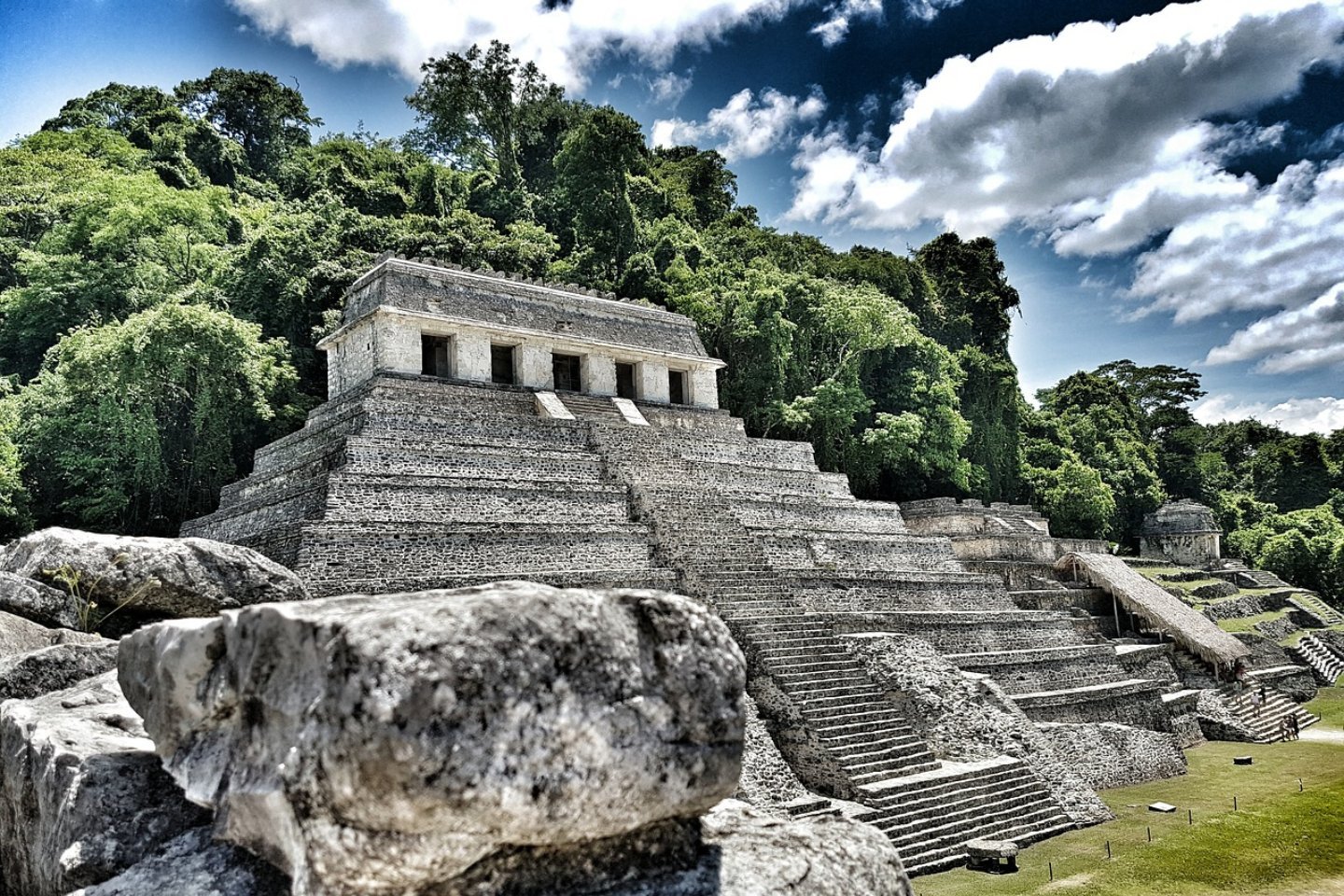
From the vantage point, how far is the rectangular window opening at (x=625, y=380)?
81.4 ft

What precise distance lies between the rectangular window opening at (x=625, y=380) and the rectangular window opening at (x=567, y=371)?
121 cm

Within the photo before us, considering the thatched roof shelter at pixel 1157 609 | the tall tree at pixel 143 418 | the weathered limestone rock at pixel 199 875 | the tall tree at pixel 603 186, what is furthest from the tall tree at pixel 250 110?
the weathered limestone rock at pixel 199 875

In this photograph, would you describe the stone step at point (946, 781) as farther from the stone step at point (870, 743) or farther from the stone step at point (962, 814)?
the stone step at point (870, 743)

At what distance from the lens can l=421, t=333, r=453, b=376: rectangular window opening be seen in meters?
21.8

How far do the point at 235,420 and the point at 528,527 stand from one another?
12809mm

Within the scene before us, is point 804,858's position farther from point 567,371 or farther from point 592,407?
point 567,371

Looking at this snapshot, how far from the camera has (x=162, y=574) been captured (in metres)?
6.68

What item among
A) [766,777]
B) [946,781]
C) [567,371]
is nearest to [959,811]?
[946,781]

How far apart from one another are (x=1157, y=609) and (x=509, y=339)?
19176mm

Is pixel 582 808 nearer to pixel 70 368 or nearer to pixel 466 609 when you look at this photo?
pixel 466 609

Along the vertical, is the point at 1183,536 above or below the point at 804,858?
above

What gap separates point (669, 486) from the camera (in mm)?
19312

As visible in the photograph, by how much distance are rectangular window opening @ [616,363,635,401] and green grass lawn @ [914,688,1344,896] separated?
1443 centimetres

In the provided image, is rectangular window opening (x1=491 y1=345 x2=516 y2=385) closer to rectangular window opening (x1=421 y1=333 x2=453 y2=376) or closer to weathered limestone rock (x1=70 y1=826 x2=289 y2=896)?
rectangular window opening (x1=421 y1=333 x2=453 y2=376)
